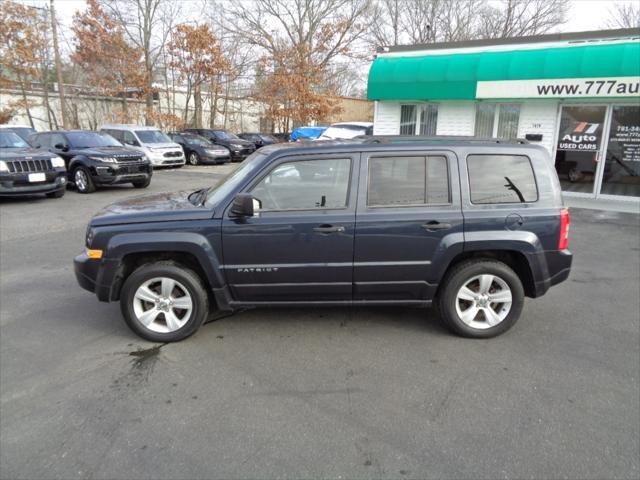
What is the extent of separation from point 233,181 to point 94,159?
31.2ft

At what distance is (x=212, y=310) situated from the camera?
4.58m

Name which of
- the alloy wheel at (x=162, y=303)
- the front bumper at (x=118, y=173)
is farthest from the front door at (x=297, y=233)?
the front bumper at (x=118, y=173)

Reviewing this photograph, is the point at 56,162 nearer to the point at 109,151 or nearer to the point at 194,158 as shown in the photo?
the point at 109,151

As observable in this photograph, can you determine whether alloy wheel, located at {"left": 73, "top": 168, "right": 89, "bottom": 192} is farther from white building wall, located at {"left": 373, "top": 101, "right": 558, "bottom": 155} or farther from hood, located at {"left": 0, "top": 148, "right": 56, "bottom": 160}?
white building wall, located at {"left": 373, "top": 101, "right": 558, "bottom": 155}

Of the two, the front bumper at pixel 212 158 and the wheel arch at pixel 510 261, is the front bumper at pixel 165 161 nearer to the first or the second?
the front bumper at pixel 212 158

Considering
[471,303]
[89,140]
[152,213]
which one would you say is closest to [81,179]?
[89,140]

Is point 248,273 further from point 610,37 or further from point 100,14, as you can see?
point 100,14

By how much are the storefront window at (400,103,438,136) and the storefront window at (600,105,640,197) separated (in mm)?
4758

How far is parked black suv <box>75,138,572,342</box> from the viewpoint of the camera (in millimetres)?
3742

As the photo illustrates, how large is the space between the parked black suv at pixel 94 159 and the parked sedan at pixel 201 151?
7.38m

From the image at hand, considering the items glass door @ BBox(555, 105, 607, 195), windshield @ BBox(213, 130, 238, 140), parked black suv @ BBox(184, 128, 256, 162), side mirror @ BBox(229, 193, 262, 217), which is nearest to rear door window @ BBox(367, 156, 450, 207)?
side mirror @ BBox(229, 193, 262, 217)

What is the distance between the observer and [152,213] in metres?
3.83

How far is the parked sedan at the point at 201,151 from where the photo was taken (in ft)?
67.1

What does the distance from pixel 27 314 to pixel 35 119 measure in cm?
2766
